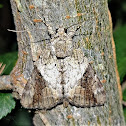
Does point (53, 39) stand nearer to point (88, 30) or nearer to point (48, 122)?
point (88, 30)

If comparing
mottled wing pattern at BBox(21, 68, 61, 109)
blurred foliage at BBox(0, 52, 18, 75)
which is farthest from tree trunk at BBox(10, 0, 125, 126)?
blurred foliage at BBox(0, 52, 18, 75)

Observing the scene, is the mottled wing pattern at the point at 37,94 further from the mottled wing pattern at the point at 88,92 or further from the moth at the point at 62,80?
the mottled wing pattern at the point at 88,92

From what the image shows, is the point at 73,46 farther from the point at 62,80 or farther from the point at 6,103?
the point at 6,103

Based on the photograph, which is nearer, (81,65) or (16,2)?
(16,2)

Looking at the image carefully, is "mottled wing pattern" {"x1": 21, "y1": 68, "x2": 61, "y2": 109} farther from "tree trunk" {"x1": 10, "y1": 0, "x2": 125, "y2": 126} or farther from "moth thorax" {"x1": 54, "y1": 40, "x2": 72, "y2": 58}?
"moth thorax" {"x1": 54, "y1": 40, "x2": 72, "y2": 58}

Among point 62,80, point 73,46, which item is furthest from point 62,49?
point 62,80

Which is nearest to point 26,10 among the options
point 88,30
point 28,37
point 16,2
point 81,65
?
point 16,2

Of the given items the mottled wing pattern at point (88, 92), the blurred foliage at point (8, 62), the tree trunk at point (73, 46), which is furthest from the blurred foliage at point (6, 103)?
the mottled wing pattern at point (88, 92)
